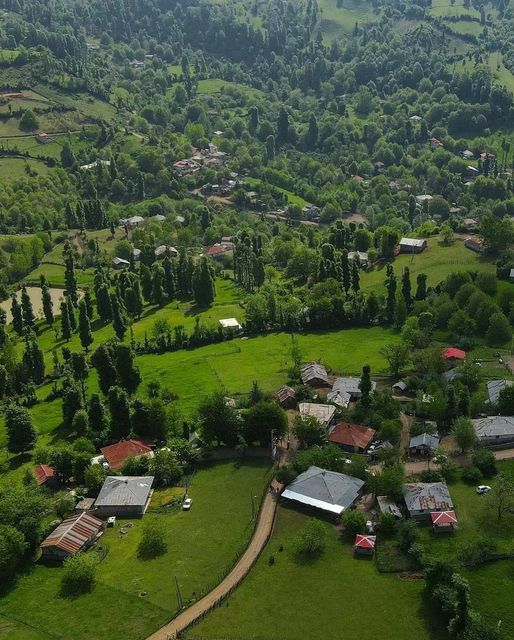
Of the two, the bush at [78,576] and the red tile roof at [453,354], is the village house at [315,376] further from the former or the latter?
the bush at [78,576]

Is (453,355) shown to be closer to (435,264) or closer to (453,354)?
(453,354)

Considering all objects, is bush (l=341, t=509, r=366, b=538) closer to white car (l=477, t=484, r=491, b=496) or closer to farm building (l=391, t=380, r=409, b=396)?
white car (l=477, t=484, r=491, b=496)

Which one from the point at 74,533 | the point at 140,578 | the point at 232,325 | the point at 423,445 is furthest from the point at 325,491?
the point at 232,325

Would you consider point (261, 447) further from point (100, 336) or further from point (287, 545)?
point (100, 336)

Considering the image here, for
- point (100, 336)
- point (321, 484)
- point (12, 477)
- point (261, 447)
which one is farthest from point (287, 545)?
point (100, 336)

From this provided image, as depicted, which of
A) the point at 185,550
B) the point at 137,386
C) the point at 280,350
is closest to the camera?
the point at 185,550

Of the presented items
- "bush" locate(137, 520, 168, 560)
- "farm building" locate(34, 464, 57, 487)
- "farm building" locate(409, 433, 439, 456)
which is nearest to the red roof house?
"farm building" locate(409, 433, 439, 456)
